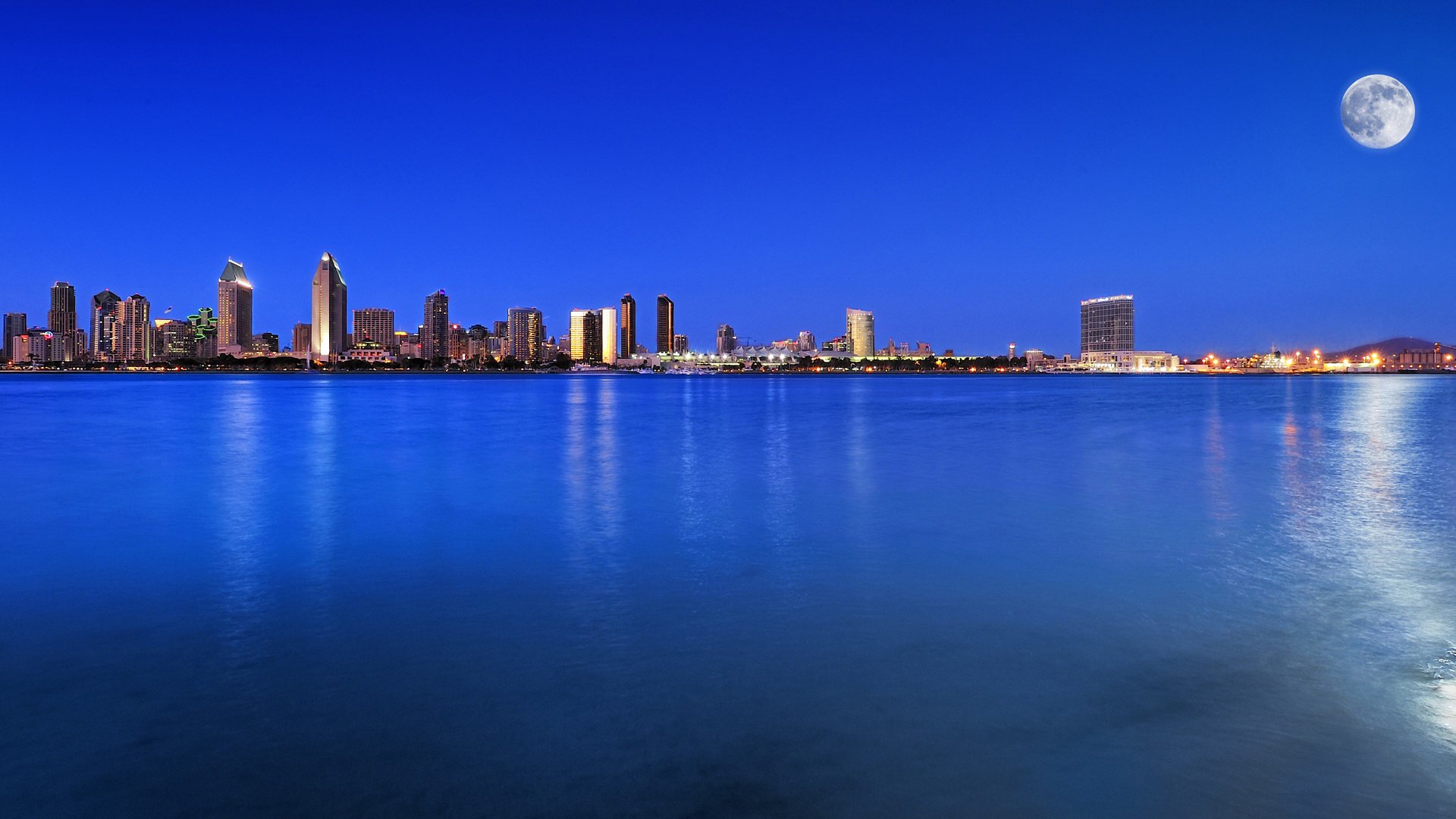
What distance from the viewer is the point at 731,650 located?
22.3ft

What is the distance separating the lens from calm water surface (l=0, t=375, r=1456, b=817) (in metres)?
4.62

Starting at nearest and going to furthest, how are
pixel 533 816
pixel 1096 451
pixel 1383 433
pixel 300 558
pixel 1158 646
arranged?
pixel 533 816, pixel 1158 646, pixel 300 558, pixel 1096 451, pixel 1383 433

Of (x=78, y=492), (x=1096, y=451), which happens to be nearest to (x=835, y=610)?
(x=78, y=492)

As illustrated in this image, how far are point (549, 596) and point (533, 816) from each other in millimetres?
4404

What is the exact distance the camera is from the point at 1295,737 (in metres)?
5.11

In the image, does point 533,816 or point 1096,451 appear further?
point 1096,451

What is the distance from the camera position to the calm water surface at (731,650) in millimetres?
4617

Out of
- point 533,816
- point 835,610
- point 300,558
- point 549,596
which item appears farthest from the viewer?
point 300,558

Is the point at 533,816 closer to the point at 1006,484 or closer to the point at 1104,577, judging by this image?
the point at 1104,577

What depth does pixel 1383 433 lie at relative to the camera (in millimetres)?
31797

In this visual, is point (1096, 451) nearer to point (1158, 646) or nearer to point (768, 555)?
point (768, 555)

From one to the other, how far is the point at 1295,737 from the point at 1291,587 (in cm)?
441

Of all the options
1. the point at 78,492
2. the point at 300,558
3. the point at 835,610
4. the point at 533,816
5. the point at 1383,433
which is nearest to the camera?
the point at 533,816

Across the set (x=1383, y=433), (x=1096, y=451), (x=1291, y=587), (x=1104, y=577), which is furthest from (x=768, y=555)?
(x=1383, y=433)
